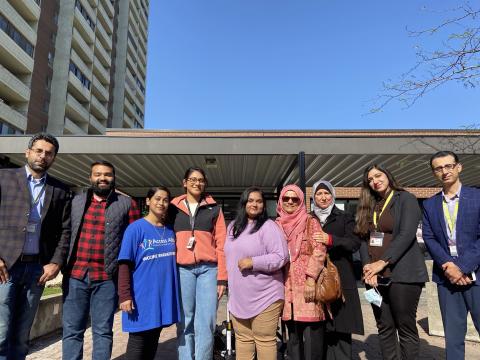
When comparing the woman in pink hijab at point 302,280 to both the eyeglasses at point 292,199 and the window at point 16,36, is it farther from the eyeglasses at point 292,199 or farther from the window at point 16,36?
the window at point 16,36

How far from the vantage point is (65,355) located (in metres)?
3.04

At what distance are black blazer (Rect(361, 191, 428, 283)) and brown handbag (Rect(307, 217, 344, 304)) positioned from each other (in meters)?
0.47

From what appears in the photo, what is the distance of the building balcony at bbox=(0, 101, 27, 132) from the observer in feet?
93.8

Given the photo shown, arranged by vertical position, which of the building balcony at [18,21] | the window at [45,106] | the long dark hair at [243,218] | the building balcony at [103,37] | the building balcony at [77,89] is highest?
the building balcony at [103,37]

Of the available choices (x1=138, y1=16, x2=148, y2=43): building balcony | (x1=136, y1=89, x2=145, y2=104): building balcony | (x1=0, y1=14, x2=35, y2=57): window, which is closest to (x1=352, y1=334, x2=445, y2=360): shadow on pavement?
(x1=0, y1=14, x2=35, y2=57): window

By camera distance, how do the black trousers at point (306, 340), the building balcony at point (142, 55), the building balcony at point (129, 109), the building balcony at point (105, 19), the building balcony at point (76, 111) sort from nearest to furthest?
the black trousers at point (306, 340)
the building balcony at point (76, 111)
the building balcony at point (105, 19)
the building balcony at point (129, 109)
the building balcony at point (142, 55)

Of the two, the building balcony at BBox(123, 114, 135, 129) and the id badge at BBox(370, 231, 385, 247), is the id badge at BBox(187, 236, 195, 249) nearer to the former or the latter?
the id badge at BBox(370, 231, 385, 247)

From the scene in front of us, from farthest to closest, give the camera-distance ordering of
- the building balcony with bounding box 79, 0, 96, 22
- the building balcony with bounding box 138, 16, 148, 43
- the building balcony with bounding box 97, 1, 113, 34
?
the building balcony with bounding box 138, 16, 148, 43 < the building balcony with bounding box 97, 1, 113, 34 < the building balcony with bounding box 79, 0, 96, 22

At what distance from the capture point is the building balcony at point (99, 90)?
49.1 m

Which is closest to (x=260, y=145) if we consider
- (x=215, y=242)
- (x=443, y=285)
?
(x=215, y=242)

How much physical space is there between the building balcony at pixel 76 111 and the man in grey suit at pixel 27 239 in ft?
137

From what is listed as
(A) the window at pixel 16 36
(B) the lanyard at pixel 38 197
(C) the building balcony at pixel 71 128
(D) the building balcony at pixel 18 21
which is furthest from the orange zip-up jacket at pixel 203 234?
(C) the building balcony at pixel 71 128

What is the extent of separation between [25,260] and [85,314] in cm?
69

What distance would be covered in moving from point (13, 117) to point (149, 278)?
33525mm
